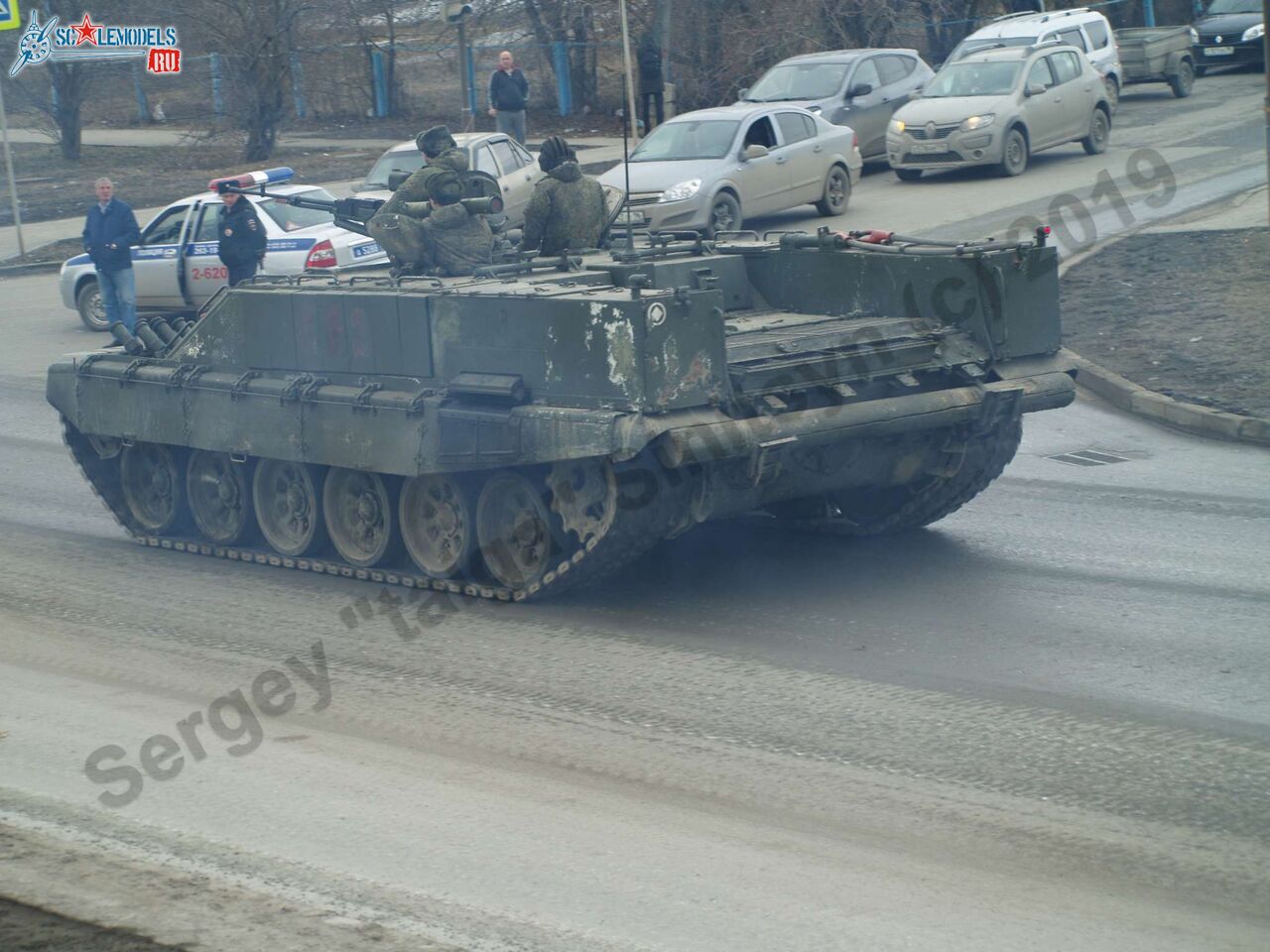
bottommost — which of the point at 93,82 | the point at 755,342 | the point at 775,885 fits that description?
the point at 775,885

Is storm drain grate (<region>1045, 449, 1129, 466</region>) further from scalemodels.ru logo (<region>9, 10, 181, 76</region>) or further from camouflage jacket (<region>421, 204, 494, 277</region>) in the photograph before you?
scalemodels.ru logo (<region>9, 10, 181, 76</region>)

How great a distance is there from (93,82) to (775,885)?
3315 centimetres

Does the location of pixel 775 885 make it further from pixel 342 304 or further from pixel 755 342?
pixel 342 304

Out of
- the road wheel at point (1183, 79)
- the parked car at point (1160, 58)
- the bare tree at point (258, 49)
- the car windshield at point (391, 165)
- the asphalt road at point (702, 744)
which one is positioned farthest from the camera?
the bare tree at point (258, 49)

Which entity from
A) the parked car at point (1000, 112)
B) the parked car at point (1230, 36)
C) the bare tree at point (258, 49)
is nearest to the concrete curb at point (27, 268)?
the bare tree at point (258, 49)

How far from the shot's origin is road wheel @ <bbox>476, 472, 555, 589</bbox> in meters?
7.88

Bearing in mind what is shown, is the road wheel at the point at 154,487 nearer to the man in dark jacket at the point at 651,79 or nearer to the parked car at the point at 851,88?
the parked car at the point at 851,88

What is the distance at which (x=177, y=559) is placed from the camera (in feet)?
31.0

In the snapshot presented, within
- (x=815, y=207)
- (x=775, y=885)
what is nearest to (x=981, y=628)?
(x=775, y=885)

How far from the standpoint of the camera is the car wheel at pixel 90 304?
17.6 metres

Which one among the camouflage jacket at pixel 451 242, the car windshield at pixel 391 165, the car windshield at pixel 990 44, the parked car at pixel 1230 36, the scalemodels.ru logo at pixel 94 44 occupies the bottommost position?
the camouflage jacket at pixel 451 242

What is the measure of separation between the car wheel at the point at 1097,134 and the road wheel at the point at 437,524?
16.4m

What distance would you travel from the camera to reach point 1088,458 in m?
10.6

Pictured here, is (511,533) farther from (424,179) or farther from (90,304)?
(90,304)
